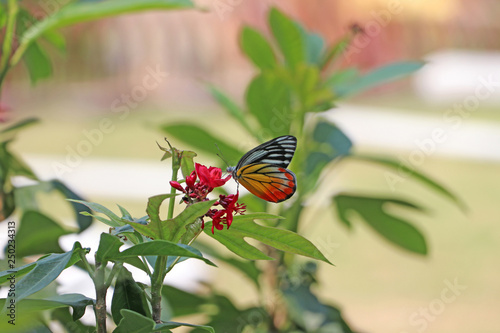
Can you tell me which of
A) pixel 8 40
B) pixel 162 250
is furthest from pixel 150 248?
pixel 8 40

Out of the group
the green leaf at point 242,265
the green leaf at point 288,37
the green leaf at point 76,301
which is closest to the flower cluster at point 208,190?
the green leaf at point 76,301

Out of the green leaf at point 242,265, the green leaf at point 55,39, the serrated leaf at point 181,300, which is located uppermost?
the green leaf at point 55,39

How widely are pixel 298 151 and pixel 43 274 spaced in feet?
2.08

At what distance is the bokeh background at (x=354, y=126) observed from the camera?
2.95m

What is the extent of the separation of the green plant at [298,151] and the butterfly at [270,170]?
0.38 m

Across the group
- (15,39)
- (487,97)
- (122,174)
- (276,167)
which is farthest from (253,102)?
(487,97)

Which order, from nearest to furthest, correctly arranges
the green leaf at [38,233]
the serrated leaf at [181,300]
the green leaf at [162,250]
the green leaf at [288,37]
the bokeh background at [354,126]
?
the green leaf at [162,250]
the green leaf at [38,233]
the serrated leaf at [181,300]
the green leaf at [288,37]
the bokeh background at [354,126]

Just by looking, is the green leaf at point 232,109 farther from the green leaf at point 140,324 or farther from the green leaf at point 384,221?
the green leaf at point 140,324

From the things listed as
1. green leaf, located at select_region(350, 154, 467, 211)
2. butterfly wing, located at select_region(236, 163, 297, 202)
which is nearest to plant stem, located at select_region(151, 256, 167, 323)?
butterfly wing, located at select_region(236, 163, 297, 202)

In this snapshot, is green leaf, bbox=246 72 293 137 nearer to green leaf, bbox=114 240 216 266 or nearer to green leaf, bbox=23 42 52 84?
green leaf, bbox=23 42 52 84

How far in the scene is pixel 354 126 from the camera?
20.1 feet

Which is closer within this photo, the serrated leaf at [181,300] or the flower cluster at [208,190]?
the flower cluster at [208,190]

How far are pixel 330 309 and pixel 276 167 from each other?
49cm

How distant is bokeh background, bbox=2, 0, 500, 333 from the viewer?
295 cm
